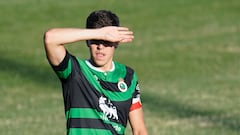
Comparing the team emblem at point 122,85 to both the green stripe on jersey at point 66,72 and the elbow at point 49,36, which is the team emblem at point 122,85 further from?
the elbow at point 49,36

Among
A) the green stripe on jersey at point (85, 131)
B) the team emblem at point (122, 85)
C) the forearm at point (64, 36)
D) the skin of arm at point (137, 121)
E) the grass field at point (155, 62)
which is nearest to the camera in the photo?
the forearm at point (64, 36)

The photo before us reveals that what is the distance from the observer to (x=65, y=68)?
5.84 m

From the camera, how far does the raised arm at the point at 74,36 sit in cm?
562

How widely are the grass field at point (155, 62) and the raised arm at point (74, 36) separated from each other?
5.67 metres

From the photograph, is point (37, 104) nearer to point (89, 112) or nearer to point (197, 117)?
point (197, 117)

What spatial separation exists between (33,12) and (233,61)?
7.54 metres

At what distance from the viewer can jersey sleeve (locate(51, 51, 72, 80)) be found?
19.0 feet

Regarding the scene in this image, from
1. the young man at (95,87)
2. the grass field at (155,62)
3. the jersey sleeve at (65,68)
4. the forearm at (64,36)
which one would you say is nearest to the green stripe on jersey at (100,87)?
the young man at (95,87)

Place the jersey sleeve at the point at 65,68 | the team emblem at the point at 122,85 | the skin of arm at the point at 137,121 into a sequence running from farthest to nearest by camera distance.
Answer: the skin of arm at the point at 137,121
the team emblem at the point at 122,85
the jersey sleeve at the point at 65,68

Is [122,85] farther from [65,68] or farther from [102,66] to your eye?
[65,68]

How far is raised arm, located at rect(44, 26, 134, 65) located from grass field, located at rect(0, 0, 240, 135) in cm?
567

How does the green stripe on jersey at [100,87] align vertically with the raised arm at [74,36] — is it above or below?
below

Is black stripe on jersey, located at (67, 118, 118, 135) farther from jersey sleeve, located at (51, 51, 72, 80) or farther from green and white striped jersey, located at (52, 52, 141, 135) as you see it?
jersey sleeve, located at (51, 51, 72, 80)

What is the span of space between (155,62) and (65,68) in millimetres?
12621
